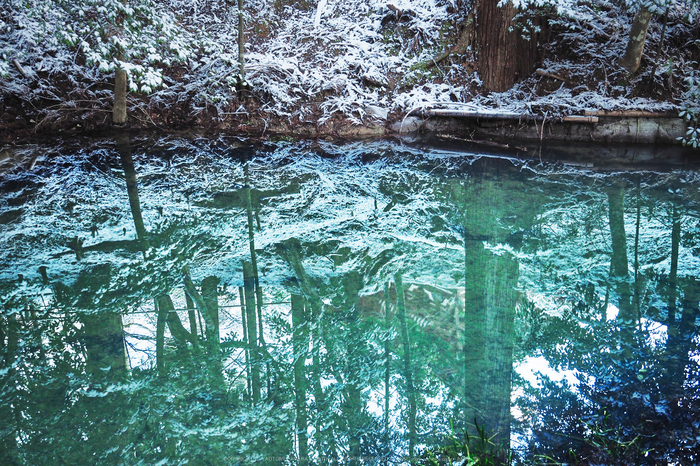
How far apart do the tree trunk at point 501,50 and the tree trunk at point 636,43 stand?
120 centimetres

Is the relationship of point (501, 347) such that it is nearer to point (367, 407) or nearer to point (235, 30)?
point (367, 407)

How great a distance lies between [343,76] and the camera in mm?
7484

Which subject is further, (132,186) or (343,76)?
(343,76)

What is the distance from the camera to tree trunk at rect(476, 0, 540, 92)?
697 centimetres

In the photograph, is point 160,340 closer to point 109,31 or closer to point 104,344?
point 104,344

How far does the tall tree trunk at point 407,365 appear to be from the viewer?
7.88 ft

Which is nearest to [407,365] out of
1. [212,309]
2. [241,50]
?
[212,309]

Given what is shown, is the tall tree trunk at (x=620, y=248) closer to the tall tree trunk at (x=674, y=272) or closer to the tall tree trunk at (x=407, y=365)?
the tall tree trunk at (x=674, y=272)

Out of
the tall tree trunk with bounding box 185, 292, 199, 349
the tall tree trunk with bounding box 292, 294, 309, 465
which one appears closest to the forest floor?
the tall tree trunk with bounding box 185, 292, 199, 349

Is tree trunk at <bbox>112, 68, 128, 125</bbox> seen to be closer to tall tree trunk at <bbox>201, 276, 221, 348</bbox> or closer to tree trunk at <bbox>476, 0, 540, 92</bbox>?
tall tree trunk at <bbox>201, 276, 221, 348</bbox>

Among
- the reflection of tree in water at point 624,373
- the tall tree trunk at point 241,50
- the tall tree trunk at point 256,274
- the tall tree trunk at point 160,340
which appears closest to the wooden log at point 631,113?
the reflection of tree in water at point 624,373

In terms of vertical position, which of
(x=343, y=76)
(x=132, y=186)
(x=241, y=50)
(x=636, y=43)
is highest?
(x=241, y=50)

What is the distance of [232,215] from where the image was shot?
478 cm

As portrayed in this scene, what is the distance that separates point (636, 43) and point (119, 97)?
7.15 metres
